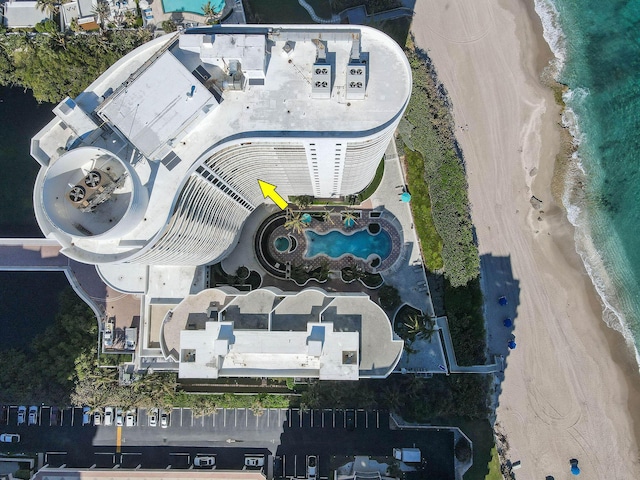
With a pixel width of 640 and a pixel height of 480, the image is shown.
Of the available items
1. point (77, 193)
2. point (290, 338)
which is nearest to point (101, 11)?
point (77, 193)

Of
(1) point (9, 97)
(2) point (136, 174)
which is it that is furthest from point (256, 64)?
(1) point (9, 97)

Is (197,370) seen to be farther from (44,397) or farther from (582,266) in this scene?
(582,266)

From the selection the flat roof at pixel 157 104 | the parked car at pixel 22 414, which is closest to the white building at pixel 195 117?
the flat roof at pixel 157 104

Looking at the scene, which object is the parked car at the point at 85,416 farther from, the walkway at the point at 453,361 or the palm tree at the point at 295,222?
the walkway at the point at 453,361

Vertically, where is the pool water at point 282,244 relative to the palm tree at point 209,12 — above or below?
below

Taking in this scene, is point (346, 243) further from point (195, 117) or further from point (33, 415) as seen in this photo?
point (33, 415)
